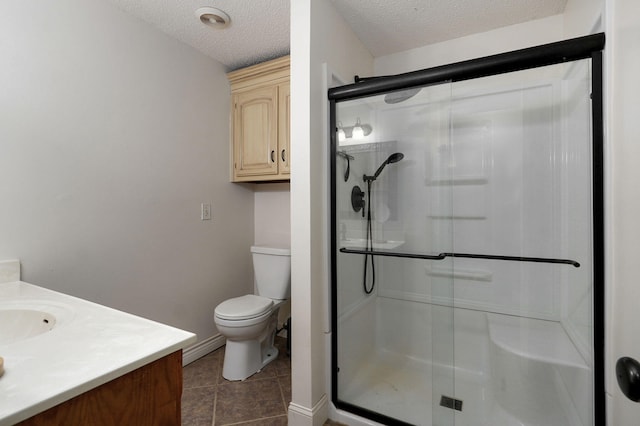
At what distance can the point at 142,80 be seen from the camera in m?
1.93

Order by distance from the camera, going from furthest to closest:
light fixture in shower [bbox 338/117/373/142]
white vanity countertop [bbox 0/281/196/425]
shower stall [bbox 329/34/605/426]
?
light fixture in shower [bbox 338/117/373/142], shower stall [bbox 329/34/605/426], white vanity countertop [bbox 0/281/196/425]

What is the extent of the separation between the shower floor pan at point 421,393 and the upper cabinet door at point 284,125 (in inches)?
59.2

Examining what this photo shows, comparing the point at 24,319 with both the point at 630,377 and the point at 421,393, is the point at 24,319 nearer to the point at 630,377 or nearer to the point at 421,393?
the point at 630,377

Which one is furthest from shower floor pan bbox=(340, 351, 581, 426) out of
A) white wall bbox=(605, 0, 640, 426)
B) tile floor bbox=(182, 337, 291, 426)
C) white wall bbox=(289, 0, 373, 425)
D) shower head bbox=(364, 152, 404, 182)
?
shower head bbox=(364, 152, 404, 182)

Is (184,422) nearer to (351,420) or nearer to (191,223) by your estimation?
(351,420)

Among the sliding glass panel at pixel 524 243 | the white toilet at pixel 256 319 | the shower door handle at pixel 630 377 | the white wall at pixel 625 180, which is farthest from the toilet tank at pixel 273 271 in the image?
the shower door handle at pixel 630 377

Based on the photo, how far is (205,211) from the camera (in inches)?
92.4

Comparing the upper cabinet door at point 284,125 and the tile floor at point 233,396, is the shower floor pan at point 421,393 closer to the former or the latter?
the tile floor at point 233,396

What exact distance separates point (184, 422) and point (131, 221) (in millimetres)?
1217

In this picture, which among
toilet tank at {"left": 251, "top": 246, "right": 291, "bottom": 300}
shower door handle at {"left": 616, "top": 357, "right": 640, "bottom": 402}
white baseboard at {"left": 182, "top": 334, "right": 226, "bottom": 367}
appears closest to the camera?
shower door handle at {"left": 616, "top": 357, "right": 640, "bottom": 402}

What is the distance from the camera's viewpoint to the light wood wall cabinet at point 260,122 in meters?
2.28

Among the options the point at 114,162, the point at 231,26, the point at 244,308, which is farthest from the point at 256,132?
the point at 244,308

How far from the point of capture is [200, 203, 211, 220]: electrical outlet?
2.32m

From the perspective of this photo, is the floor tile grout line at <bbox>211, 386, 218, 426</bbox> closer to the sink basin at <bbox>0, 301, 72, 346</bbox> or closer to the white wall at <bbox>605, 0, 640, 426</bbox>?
the sink basin at <bbox>0, 301, 72, 346</bbox>
